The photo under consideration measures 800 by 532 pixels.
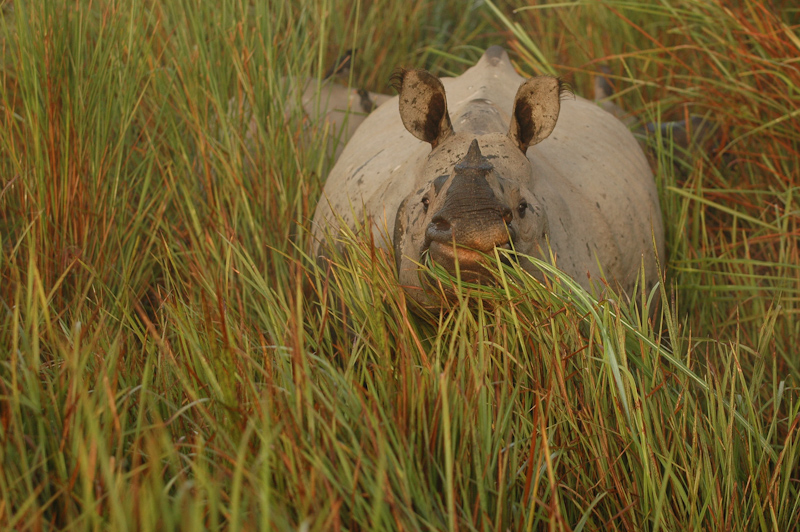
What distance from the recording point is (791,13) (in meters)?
4.30

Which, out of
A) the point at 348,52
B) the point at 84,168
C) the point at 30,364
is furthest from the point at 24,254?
the point at 348,52

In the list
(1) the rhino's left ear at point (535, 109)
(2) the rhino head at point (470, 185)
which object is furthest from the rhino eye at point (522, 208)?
(1) the rhino's left ear at point (535, 109)

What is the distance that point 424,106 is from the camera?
9.16ft

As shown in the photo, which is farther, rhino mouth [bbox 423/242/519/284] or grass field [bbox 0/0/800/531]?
rhino mouth [bbox 423/242/519/284]

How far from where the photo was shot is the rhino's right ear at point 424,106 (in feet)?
9.06

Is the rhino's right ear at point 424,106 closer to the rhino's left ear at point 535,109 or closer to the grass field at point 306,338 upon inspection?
the rhino's left ear at point 535,109

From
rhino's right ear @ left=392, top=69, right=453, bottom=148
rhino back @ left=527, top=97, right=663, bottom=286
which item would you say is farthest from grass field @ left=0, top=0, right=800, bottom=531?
rhino's right ear @ left=392, top=69, right=453, bottom=148

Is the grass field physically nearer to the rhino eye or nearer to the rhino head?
the rhino head

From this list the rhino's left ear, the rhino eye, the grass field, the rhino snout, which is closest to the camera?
the grass field

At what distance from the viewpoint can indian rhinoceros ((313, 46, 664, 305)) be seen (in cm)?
226

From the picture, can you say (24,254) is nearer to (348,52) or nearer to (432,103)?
(432,103)

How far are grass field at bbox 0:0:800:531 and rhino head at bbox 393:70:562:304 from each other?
0.12m

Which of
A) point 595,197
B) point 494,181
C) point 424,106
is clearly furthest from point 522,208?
point 595,197

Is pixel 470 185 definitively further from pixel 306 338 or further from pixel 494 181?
pixel 306 338
